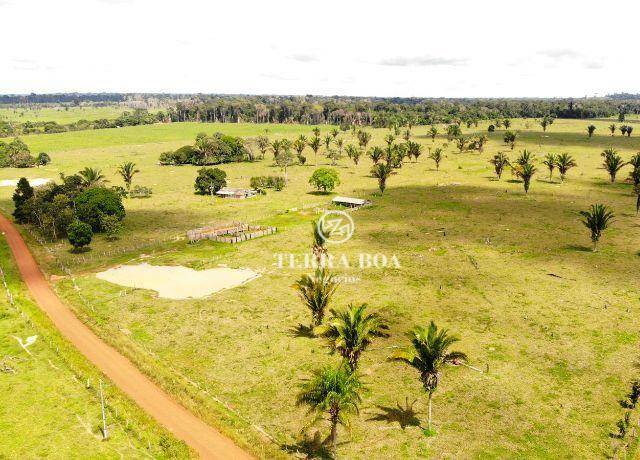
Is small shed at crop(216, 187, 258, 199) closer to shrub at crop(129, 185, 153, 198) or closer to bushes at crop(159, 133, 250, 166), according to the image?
shrub at crop(129, 185, 153, 198)

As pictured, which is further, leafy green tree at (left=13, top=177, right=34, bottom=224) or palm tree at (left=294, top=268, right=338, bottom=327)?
leafy green tree at (left=13, top=177, right=34, bottom=224)

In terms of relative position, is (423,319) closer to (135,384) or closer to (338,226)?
(135,384)

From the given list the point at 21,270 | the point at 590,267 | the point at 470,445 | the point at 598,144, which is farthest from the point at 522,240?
the point at 598,144

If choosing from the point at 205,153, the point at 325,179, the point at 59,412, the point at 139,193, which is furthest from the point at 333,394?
the point at 205,153

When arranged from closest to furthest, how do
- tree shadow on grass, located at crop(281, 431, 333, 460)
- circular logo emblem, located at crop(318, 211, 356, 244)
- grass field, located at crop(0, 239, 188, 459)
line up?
tree shadow on grass, located at crop(281, 431, 333, 460) → grass field, located at crop(0, 239, 188, 459) → circular logo emblem, located at crop(318, 211, 356, 244)

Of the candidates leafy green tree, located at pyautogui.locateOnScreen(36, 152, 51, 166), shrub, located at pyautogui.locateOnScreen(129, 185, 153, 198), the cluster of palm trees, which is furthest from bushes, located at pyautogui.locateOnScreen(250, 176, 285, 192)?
leafy green tree, located at pyautogui.locateOnScreen(36, 152, 51, 166)

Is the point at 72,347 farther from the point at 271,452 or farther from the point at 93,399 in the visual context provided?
the point at 271,452
